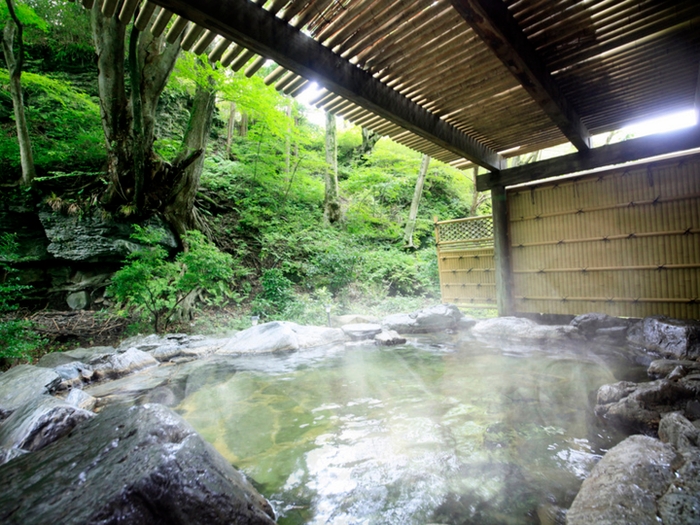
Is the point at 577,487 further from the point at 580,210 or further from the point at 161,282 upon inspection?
the point at 161,282

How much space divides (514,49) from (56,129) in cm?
1058

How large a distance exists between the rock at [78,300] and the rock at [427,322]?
20.3 ft

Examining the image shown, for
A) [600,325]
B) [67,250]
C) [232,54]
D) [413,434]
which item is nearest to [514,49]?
[232,54]

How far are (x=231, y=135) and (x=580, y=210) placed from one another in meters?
12.8

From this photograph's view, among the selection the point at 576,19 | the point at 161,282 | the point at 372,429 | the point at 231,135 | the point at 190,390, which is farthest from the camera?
the point at 231,135

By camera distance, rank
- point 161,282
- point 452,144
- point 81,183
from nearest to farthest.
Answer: point 452,144 → point 161,282 → point 81,183

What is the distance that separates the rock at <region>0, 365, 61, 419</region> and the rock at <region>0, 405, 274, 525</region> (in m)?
2.16

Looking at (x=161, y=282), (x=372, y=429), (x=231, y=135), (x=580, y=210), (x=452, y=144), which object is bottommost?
(x=372, y=429)

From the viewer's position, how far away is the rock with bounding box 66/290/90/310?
21.1 feet

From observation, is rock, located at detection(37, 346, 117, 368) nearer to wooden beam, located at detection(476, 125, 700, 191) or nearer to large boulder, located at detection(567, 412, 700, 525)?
large boulder, located at detection(567, 412, 700, 525)

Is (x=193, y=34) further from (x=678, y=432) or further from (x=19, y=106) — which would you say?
(x=19, y=106)

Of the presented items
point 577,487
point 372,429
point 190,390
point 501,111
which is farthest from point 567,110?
Answer: point 190,390

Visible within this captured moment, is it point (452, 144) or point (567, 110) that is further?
point (452, 144)

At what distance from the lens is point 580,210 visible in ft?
18.7
